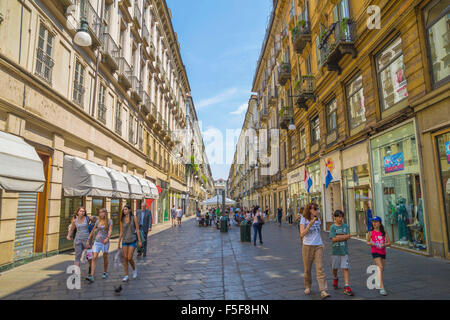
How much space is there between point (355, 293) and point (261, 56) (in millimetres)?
38623

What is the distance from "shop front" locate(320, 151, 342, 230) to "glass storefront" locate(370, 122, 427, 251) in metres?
3.94

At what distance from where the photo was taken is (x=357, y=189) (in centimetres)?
1384

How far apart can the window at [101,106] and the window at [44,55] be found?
167 inches

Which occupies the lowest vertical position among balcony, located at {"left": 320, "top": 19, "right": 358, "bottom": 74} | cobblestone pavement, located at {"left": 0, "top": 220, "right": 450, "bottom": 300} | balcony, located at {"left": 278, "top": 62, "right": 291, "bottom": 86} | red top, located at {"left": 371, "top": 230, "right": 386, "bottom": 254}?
cobblestone pavement, located at {"left": 0, "top": 220, "right": 450, "bottom": 300}

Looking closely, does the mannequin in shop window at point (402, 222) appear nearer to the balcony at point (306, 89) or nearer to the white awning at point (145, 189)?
the balcony at point (306, 89)

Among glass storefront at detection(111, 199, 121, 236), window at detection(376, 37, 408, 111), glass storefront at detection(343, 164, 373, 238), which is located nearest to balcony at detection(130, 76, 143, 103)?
glass storefront at detection(111, 199, 121, 236)

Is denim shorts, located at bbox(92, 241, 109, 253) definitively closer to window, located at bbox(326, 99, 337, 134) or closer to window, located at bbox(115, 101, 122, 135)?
window, located at bbox(115, 101, 122, 135)

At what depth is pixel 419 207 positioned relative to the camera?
9008 millimetres

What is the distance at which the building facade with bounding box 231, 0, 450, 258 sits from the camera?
27.4 feet

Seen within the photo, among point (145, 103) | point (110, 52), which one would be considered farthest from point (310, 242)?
point (145, 103)

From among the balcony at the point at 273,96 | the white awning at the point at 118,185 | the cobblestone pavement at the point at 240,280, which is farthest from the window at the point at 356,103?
the balcony at the point at 273,96

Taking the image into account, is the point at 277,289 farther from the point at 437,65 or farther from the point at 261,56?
the point at 261,56

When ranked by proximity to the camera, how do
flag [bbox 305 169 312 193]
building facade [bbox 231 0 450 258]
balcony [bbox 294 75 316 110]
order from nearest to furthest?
1. building facade [bbox 231 0 450 258]
2. balcony [bbox 294 75 316 110]
3. flag [bbox 305 169 312 193]

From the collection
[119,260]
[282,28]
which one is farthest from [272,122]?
[119,260]
